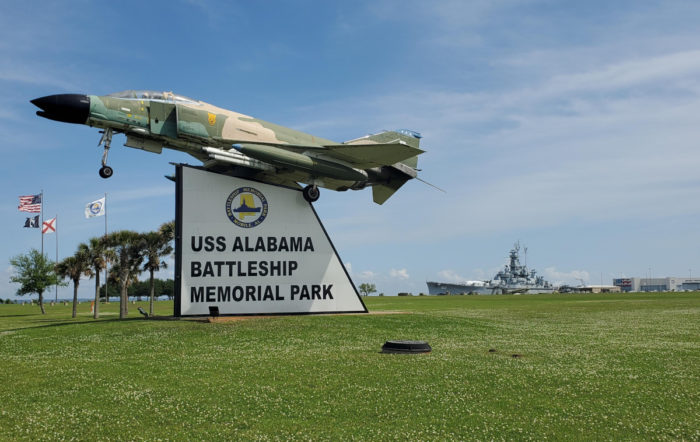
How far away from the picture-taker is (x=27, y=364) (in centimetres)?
1475

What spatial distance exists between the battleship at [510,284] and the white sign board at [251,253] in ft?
468

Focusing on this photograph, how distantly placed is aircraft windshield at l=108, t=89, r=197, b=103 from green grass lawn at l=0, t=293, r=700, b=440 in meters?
11.6

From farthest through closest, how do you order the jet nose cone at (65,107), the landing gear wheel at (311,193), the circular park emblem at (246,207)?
1. the landing gear wheel at (311,193)
2. the circular park emblem at (246,207)
3. the jet nose cone at (65,107)

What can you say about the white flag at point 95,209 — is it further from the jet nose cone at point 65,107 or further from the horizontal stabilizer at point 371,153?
the horizontal stabilizer at point 371,153

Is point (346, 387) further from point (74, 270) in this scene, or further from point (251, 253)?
point (74, 270)

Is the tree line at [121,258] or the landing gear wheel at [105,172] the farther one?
the tree line at [121,258]

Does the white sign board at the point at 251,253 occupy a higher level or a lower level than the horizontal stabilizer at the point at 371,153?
lower

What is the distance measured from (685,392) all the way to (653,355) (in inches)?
185

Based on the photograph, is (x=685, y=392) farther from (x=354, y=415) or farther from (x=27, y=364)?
(x=27, y=364)

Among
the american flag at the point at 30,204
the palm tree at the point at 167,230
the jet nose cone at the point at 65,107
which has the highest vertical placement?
the jet nose cone at the point at 65,107

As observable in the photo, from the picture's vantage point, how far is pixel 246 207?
27234mm

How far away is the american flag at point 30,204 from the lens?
49312mm

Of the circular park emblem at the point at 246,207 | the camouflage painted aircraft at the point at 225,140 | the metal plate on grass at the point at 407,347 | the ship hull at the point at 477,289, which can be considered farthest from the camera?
the ship hull at the point at 477,289

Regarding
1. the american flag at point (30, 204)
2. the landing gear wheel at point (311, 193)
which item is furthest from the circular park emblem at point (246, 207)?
the american flag at point (30, 204)
